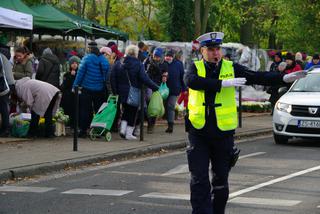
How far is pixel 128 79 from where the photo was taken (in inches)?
589

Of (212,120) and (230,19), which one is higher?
(230,19)

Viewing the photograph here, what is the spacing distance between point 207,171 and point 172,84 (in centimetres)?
969

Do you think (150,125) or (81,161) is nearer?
(81,161)

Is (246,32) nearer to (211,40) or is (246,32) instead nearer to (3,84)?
(3,84)

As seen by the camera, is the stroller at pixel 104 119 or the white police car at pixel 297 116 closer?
the stroller at pixel 104 119

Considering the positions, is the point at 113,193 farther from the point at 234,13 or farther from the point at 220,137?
the point at 234,13

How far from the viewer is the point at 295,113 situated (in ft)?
50.0

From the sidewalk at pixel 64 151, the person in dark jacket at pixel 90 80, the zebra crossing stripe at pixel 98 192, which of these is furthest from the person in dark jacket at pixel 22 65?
the zebra crossing stripe at pixel 98 192

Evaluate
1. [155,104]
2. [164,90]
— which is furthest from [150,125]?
[155,104]

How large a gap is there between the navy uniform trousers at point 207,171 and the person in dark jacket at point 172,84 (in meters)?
9.44

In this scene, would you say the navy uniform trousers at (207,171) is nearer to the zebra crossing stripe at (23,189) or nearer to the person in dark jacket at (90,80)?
the zebra crossing stripe at (23,189)

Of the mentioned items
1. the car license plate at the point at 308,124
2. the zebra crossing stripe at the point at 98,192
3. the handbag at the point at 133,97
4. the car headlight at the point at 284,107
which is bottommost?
the zebra crossing stripe at the point at 98,192

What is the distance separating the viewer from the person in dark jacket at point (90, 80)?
588 inches

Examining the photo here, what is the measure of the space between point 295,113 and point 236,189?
18.7ft
